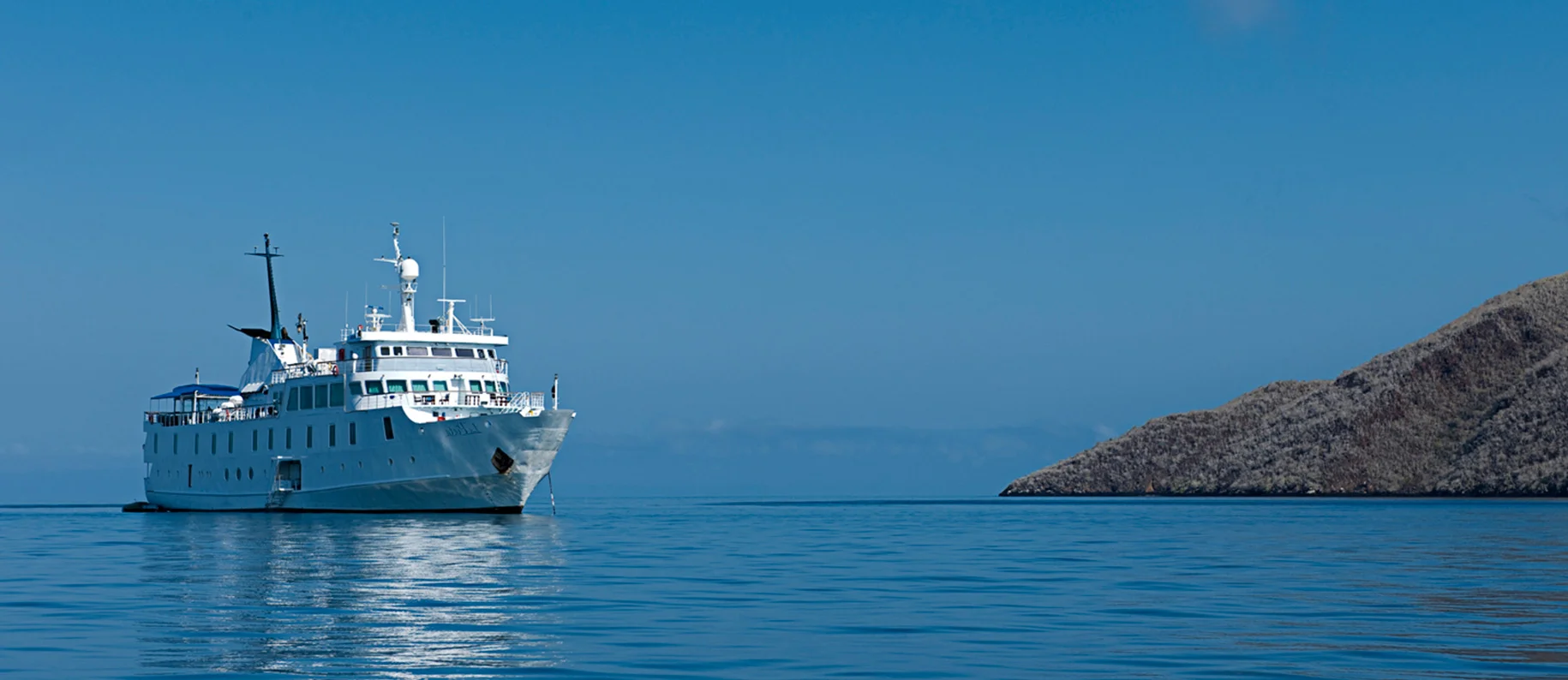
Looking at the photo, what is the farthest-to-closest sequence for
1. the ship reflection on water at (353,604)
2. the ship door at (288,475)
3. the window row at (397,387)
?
the ship door at (288,475), the window row at (397,387), the ship reflection on water at (353,604)

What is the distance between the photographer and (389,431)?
85.3 metres

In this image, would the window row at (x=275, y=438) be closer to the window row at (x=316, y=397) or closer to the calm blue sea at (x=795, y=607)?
the window row at (x=316, y=397)

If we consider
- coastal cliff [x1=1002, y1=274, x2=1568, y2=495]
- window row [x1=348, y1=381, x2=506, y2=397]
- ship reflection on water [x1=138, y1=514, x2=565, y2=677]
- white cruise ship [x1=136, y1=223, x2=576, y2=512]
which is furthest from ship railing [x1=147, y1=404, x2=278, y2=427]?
coastal cliff [x1=1002, y1=274, x2=1568, y2=495]

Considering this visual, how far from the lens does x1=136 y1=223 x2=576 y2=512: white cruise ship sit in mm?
83562

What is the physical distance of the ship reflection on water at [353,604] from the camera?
22766 mm

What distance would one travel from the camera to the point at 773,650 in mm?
23531

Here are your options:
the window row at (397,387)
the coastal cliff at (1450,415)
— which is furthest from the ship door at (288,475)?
the coastal cliff at (1450,415)

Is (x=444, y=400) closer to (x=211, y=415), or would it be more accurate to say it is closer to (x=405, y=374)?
(x=405, y=374)

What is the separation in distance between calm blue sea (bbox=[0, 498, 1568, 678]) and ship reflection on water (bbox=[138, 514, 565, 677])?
4.6 inches

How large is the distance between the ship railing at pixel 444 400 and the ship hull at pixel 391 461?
1.04 meters

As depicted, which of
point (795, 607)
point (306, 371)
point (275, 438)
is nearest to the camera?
point (795, 607)

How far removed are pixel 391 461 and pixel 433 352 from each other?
26.4 ft

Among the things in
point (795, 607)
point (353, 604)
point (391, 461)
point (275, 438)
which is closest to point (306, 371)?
point (275, 438)

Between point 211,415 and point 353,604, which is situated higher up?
point 211,415
